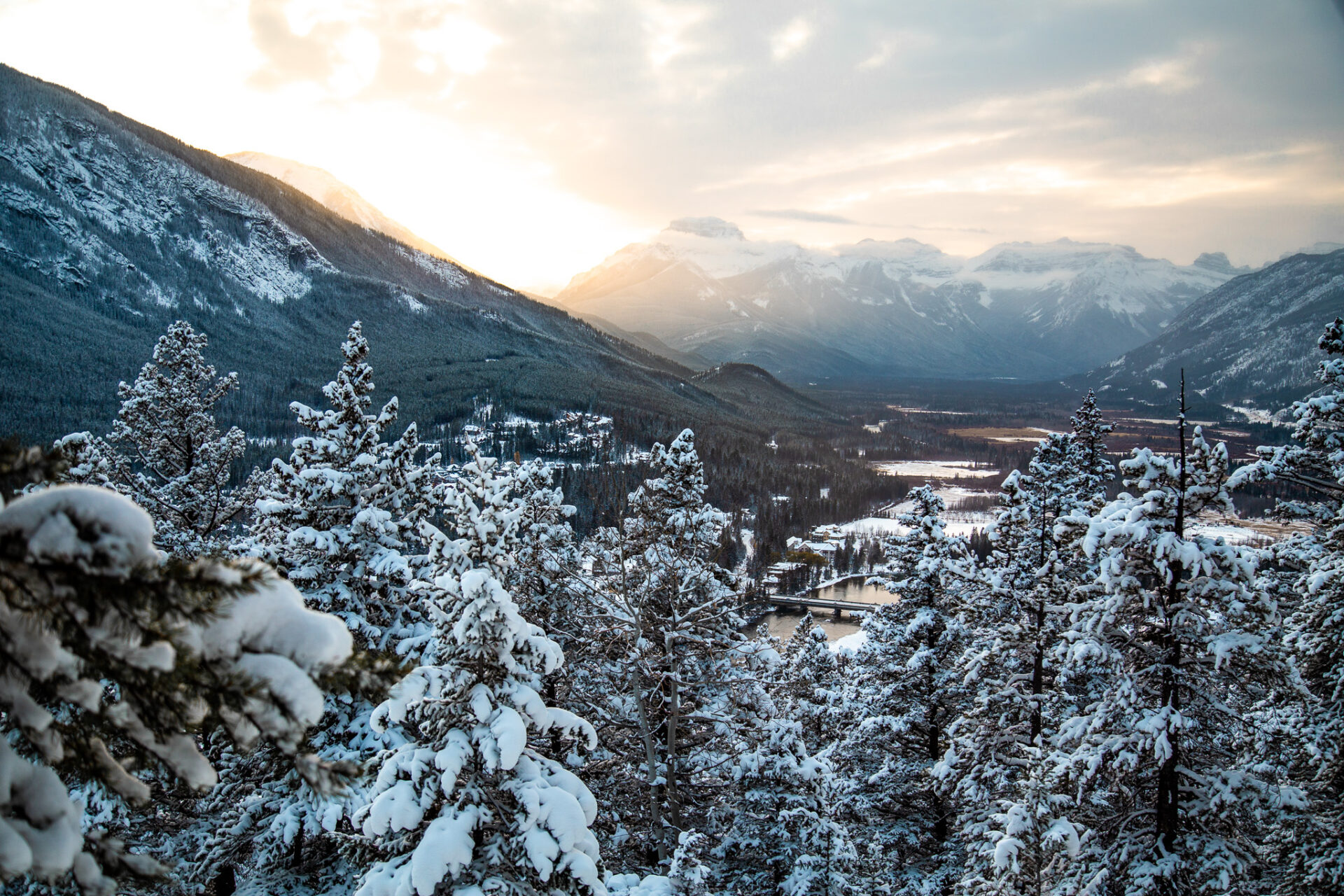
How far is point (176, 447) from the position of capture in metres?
17.0

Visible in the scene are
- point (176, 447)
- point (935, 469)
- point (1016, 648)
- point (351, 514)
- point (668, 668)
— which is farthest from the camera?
point (935, 469)

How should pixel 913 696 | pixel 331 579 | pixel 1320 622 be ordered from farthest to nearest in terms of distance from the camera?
pixel 913 696 → pixel 331 579 → pixel 1320 622

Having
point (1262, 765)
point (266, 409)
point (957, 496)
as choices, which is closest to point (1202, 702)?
point (1262, 765)

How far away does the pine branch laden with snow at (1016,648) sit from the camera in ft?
45.4

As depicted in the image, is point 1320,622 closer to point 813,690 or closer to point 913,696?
point 913,696

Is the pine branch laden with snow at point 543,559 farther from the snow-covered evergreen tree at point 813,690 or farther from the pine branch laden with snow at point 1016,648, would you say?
the snow-covered evergreen tree at point 813,690

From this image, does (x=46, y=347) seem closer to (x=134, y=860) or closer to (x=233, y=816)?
(x=233, y=816)

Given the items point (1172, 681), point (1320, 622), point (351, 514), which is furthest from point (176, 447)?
point (1320, 622)

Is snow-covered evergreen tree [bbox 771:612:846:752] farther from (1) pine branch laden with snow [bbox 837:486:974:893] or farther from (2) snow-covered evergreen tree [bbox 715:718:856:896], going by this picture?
(2) snow-covered evergreen tree [bbox 715:718:856:896]

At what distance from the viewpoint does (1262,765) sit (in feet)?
38.4

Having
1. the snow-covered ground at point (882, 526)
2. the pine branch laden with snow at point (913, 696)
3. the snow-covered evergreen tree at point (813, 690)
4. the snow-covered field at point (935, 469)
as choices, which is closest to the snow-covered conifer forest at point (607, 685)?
the pine branch laden with snow at point (913, 696)

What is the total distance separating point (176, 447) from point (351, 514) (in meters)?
8.08

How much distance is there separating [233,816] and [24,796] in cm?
1099

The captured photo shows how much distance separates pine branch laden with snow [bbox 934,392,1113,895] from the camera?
45.4 ft
